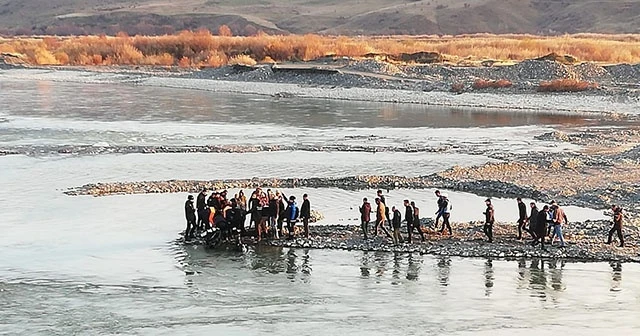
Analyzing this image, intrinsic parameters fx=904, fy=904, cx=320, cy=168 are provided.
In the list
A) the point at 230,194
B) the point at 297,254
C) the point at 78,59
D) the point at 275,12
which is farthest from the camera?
the point at 275,12

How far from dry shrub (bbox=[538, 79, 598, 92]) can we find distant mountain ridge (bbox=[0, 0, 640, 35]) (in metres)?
84.3

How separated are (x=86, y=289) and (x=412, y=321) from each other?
7228mm

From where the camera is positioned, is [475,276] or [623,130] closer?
[475,276]

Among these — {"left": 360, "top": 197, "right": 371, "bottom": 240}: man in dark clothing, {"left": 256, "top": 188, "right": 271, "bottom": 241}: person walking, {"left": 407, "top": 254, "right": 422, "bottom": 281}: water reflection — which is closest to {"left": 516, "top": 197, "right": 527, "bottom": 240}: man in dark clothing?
{"left": 407, "top": 254, "right": 422, "bottom": 281}: water reflection

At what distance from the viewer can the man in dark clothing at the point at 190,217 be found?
76.6 feet

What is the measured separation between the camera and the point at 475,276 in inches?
824

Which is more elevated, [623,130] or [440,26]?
[440,26]

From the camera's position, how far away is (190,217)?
23.7m

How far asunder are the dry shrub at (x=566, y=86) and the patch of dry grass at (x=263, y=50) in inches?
706

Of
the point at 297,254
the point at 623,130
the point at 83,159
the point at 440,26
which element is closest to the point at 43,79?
the point at 83,159

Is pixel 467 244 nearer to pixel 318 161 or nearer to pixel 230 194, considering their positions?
pixel 230 194

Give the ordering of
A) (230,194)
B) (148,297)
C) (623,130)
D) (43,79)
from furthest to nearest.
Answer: (43,79) < (623,130) < (230,194) < (148,297)

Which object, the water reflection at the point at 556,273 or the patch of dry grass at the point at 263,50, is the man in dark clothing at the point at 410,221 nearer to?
the water reflection at the point at 556,273

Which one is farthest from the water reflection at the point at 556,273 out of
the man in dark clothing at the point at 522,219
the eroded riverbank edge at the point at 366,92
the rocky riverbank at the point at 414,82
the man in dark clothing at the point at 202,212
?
the rocky riverbank at the point at 414,82
